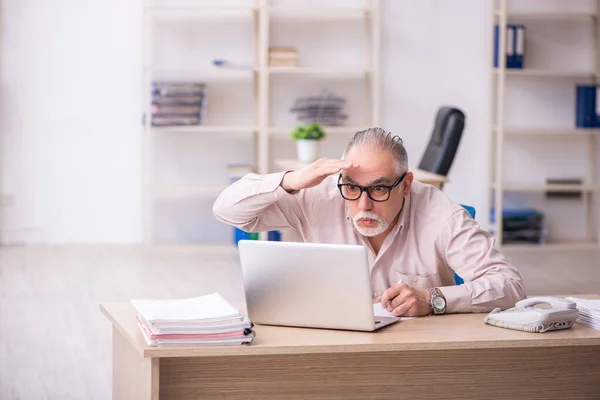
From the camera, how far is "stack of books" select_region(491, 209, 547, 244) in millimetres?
6820

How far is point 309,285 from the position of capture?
204cm

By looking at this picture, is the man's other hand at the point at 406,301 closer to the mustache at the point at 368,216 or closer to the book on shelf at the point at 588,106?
the mustache at the point at 368,216

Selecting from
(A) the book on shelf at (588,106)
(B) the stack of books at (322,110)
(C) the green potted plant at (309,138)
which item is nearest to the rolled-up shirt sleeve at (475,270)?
(C) the green potted plant at (309,138)

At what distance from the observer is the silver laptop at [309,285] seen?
1993 millimetres

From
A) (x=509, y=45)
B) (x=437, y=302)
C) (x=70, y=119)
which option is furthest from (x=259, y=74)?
(x=437, y=302)

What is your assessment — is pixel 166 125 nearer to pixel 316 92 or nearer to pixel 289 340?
pixel 316 92

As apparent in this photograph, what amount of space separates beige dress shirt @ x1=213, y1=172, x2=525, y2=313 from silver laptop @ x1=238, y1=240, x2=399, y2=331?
44cm

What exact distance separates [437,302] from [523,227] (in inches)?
188

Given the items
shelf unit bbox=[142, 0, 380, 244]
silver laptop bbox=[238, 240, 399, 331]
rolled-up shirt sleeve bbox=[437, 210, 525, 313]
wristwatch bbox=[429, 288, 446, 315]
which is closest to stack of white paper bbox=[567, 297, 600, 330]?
rolled-up shirt sleeve bbox=[437, 210, 525, 313]

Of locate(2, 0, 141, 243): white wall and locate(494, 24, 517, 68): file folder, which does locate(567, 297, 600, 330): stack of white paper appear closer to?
locate(494, 24, 517, 68): file folder

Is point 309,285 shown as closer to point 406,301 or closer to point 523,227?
point 406,301

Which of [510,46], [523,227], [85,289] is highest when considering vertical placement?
[510,46]

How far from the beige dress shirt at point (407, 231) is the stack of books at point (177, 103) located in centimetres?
386

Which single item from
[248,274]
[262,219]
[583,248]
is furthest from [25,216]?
[248,274]
